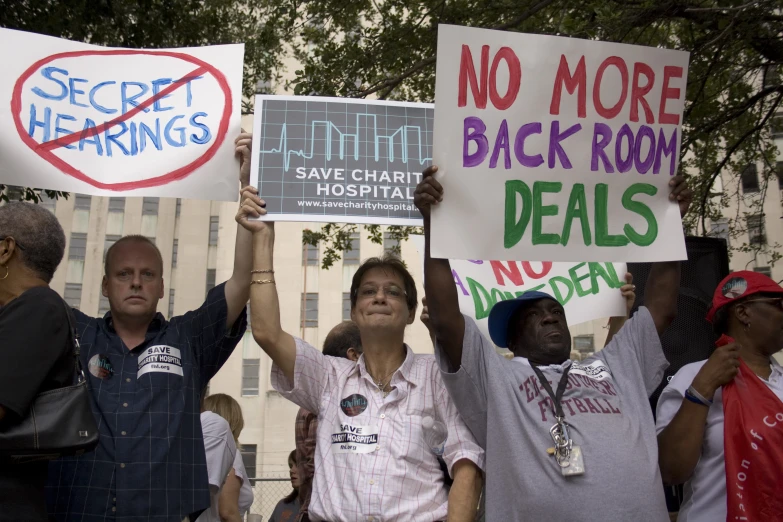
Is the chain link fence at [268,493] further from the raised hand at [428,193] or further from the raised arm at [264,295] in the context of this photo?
the raised hand at [428,193]

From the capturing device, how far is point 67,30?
6121 mm

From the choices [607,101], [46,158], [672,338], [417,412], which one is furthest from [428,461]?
[672,338]

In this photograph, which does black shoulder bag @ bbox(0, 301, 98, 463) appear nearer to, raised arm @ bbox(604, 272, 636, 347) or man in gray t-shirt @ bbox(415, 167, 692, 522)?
man in gray t-shirt @ bbox(415, 167, 692, 522)

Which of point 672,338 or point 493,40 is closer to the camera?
point 493,40

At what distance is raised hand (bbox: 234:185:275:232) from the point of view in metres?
3.13

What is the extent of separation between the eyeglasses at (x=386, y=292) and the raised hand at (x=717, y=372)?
119cm

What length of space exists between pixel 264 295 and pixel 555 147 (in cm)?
122

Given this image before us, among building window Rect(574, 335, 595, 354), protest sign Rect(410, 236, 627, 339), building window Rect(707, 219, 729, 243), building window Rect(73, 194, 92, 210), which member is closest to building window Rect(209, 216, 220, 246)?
building window Rect(73, 194, 92, 210)

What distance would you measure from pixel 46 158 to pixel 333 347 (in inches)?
70.1

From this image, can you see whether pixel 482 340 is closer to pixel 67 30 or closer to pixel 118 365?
pixel 118 365

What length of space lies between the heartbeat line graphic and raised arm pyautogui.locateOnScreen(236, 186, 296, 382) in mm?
261

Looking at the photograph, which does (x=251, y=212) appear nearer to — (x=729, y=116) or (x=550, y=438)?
(x=550, y=438)

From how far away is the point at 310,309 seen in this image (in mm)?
33438

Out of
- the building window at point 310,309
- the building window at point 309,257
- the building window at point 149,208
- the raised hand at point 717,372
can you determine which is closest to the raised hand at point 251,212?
the raised hand at point 717,372
